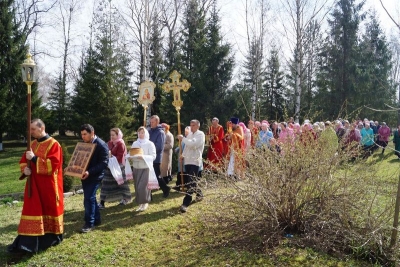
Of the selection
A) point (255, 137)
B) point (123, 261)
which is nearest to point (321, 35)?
point (255, 137)

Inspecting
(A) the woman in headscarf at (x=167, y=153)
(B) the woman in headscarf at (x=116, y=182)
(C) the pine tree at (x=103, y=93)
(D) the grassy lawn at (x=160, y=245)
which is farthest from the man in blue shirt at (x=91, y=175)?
(C) the pine tree at (x=103, y=93)

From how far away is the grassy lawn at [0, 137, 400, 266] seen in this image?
4723 mm

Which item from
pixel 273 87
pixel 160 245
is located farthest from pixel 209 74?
pixel 160 245

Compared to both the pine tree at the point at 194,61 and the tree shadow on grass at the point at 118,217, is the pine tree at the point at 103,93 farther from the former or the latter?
the tree shadow on grass at the point at 118,217

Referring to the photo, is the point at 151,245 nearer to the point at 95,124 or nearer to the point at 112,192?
the point at 112,192

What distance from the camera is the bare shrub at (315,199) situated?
4.82 metres

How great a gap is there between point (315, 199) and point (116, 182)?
4.36 metres

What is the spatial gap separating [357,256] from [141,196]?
413cm

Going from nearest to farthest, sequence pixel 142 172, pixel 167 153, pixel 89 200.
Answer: pixel 89 200, pixel 142 172, pixel 167 153

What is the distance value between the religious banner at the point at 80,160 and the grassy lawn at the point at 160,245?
106 cm

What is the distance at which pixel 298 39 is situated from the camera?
20.2 meters

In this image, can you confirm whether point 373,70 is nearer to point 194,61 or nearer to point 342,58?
point 342,58

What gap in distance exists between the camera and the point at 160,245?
5.61 meters

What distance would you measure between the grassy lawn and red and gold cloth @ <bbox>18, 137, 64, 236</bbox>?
16.8 inches
